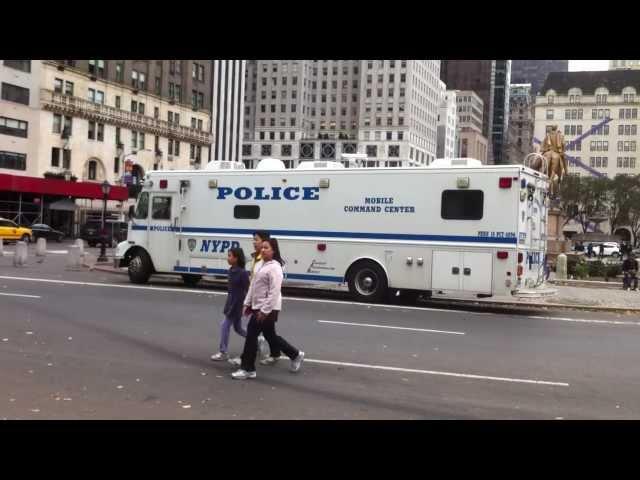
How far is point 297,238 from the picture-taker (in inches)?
703

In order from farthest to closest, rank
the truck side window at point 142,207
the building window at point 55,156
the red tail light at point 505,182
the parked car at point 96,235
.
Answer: the building window at point 55,156, the parked car at point 96,235, the truck side window at point 142,207, the red tail light at point 505,182

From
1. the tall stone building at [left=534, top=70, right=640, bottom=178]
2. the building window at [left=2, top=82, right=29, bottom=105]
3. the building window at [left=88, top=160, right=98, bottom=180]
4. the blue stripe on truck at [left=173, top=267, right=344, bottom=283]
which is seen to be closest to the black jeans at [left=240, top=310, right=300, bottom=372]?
the blue stripe on truck at [left=173, top=267, right=344, bottom=283]

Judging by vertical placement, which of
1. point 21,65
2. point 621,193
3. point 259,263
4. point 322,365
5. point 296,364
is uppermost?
point 21,65

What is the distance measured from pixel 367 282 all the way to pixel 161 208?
655 cm

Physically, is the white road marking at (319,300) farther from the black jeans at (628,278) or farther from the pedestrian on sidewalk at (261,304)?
the black jeans at (628,278)

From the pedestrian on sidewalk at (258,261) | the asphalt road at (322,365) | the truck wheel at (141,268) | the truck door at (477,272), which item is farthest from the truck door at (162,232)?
the pedestrian on sidewalk at (258,261)

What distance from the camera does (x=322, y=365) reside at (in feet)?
30.1

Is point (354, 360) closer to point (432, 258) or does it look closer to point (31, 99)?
point (432, 258)

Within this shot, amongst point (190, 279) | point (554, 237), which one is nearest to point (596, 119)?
point (554, 237)

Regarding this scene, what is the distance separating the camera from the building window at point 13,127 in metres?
61.3

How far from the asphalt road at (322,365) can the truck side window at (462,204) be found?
7.47 feet

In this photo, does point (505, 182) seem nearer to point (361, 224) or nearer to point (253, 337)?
point (361, 224)

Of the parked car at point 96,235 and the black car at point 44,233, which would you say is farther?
the black car at point 44,233

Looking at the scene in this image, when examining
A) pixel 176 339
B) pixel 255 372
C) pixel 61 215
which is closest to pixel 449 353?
pixel 255 372
